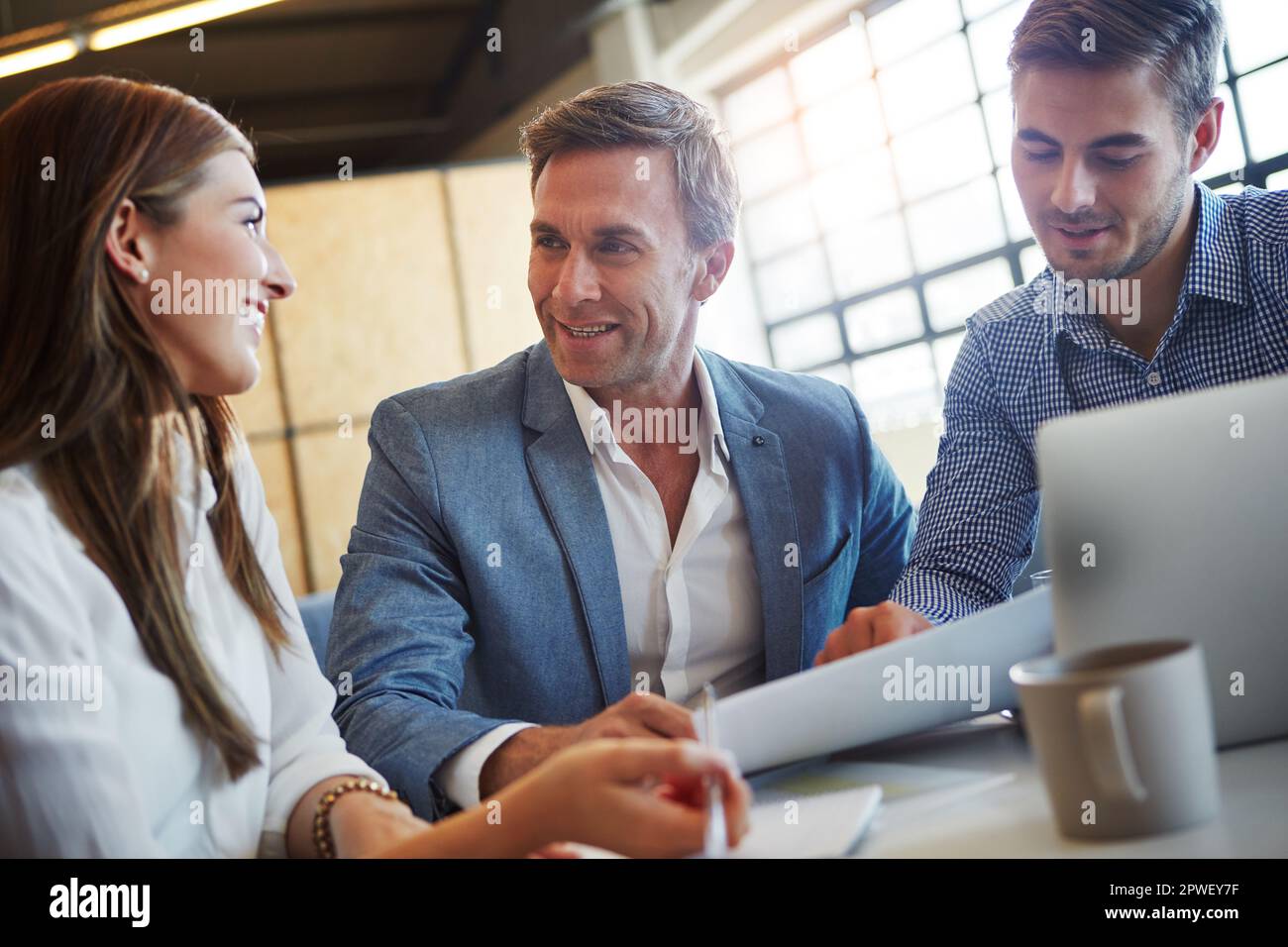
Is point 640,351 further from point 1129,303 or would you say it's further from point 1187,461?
point 1187,461

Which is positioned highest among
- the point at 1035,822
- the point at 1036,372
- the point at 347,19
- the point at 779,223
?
the point at 347,19

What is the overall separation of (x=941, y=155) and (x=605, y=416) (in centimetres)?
362

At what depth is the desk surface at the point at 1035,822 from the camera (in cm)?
62

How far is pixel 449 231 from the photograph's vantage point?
18.3ft

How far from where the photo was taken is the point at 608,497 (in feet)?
4.90

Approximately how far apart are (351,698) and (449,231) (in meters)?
4.68

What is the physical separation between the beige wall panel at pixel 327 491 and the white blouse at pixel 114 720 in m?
4.50

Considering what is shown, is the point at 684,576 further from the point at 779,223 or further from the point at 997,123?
the point at 779,223

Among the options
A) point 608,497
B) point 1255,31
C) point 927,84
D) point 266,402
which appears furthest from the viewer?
point 266,402

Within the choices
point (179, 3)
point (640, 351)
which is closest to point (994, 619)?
point (640, 351)

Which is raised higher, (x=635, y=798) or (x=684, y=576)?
(x=684, y=576)

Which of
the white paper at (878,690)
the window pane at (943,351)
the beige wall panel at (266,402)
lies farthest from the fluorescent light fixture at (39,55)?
the white paper at (878,690)

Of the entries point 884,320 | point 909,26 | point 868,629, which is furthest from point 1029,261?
point 868,629
